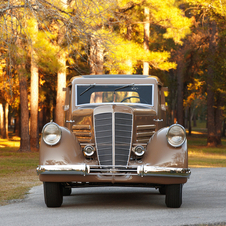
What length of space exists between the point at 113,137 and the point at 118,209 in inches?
45.2

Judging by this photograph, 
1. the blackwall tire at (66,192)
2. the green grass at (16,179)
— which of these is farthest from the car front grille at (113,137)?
the green grass at (16,179)

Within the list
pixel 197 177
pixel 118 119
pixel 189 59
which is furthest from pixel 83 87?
pixel 189 59

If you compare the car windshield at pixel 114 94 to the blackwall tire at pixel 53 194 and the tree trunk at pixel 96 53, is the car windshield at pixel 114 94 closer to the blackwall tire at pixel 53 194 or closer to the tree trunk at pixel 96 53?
the blackwall tire at pixel 53 194

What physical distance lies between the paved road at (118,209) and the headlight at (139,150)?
879mm

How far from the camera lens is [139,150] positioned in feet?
22.7

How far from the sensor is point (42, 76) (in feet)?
91.0

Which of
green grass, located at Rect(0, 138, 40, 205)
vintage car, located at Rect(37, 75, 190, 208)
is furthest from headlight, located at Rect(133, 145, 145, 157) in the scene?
green grass, located at Rect(0, 138, 40, 205)

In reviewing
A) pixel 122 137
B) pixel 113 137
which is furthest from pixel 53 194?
pixel 122 137

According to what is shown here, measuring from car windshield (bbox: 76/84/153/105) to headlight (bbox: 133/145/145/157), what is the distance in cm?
130

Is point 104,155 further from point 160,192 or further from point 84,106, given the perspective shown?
point 160,192

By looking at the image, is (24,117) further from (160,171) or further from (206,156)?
(160,171)

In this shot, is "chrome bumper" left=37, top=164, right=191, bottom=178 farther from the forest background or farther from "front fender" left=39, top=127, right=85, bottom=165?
the forest background

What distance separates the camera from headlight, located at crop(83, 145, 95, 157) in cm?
695

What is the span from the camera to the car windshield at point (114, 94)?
8.02m
